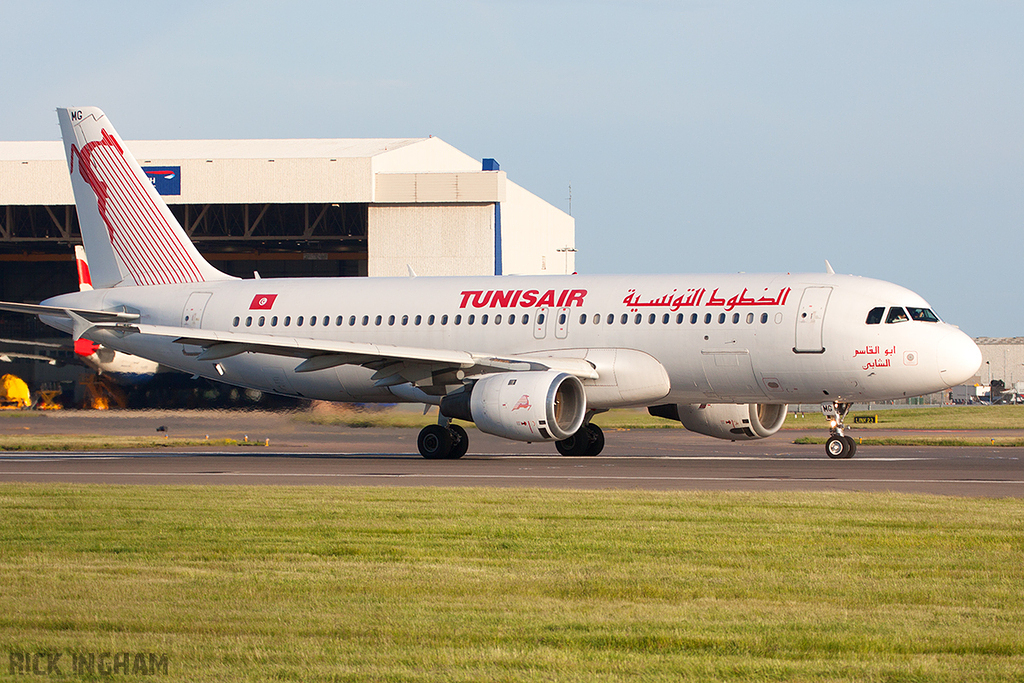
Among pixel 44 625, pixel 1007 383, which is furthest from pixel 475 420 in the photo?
pixel 1007 383

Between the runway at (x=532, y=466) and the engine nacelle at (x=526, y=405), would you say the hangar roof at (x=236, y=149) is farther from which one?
the engine nacelle at (x=526, y=405)

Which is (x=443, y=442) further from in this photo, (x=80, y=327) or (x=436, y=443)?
(x=80, y=327)

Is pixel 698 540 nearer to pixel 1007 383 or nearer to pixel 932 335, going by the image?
pixel 932 335

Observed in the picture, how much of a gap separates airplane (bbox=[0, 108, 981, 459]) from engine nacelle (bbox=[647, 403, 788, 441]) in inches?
1.5

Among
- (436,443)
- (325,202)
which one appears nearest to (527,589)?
(436,443)

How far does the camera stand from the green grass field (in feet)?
22.0

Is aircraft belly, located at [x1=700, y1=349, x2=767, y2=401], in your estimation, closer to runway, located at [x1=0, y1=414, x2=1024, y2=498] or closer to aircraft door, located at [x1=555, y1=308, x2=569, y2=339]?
runway, located at [x1=0, y1=414, x2=1024, y2=498]

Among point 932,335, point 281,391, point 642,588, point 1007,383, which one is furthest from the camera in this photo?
point 1007,383

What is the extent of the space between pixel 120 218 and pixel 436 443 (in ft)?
37.7

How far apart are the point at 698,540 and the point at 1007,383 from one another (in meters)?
115

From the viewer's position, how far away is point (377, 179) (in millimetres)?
48438

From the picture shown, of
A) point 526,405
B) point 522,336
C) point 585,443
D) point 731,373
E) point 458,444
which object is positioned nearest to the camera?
point 526,405

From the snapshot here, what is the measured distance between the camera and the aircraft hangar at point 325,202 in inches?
1886

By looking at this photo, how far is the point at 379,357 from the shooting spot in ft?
84.1
